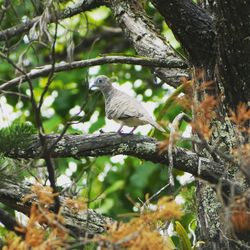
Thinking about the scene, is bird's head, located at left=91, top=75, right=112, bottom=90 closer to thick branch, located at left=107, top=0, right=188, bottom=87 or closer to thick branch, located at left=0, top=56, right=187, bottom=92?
thick branch, located at left=107, top=0, right=188, bottom=87

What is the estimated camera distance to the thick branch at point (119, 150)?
473cm

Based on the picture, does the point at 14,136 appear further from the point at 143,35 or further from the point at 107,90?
the point at 107,90

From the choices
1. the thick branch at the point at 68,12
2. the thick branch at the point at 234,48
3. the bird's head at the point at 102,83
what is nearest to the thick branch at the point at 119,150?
the thick branch at the point at 234,48

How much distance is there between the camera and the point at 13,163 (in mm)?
4629

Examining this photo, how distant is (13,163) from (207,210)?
1.12 meters

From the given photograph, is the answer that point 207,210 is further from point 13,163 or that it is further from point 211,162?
point 13,163

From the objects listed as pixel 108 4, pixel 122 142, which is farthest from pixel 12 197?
pixel 108 4

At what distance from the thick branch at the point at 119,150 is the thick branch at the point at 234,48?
38 centimetres

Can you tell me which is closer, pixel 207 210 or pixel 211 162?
pixel 211 162

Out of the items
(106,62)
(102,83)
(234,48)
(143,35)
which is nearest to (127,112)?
(143,35)

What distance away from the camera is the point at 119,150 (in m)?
4.77

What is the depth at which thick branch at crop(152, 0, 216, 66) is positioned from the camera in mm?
4816

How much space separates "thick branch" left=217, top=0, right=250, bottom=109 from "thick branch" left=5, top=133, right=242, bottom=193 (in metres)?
0.38

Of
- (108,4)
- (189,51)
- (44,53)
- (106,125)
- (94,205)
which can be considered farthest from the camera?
(44,53)
